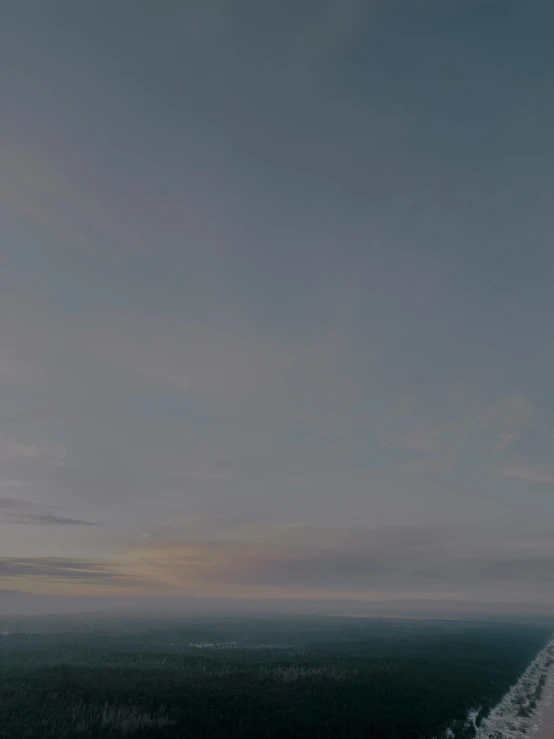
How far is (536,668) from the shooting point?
300ft

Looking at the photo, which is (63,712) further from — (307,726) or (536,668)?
(536,668)

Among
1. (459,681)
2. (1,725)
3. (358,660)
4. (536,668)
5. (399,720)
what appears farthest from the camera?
(536,668)

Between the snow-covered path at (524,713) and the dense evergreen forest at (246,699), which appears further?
the snow-covered path at (524,713)

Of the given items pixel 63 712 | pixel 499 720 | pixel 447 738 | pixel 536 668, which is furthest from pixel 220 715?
pixel 536 668

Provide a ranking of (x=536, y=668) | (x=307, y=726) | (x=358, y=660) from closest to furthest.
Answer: (x=307, y=726) < (x=358, y=660) < (x=536, y=668)

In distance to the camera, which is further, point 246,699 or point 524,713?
point 524,713

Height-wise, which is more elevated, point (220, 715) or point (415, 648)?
point (220, 715)

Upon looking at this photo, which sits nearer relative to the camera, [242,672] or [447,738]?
[447,738]

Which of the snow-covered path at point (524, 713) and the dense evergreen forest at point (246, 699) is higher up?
the dense evergreen forest at point (246, 699)

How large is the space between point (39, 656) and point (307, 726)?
72525 millimetres

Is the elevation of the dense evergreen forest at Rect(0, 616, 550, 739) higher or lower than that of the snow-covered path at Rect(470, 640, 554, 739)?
higher

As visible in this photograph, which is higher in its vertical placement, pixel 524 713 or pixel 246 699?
pixel 246 699

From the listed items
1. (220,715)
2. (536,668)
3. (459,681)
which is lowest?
(536,668)

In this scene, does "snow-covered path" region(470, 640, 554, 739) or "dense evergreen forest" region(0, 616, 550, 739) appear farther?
"snow-covered path" region(470, 640, 554, 739)
